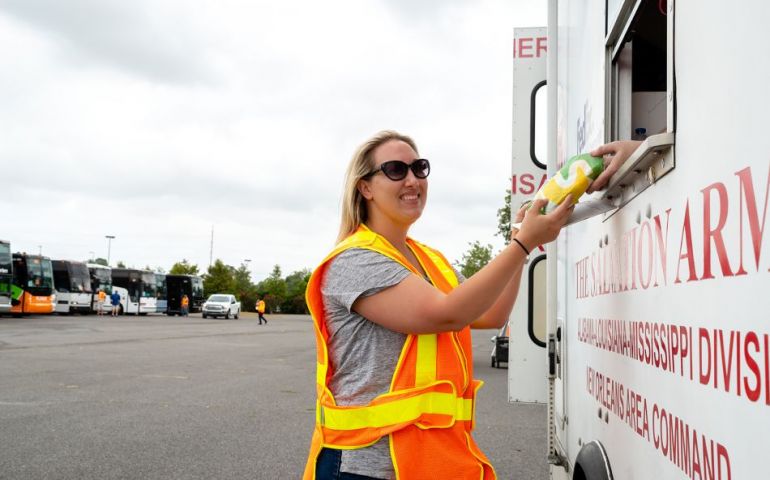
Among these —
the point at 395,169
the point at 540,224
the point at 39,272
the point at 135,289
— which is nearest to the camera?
the point at 540,224

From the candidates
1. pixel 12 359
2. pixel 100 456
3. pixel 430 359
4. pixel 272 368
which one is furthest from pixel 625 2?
pixel 12 359

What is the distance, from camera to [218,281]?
3024 inches

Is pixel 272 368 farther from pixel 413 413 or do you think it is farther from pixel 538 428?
pixel 413 413

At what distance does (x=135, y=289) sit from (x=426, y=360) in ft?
147

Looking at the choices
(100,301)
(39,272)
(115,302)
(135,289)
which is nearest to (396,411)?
(39,272)

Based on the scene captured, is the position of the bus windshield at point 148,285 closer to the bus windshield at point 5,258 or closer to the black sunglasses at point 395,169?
the bus windshield at point 5,258

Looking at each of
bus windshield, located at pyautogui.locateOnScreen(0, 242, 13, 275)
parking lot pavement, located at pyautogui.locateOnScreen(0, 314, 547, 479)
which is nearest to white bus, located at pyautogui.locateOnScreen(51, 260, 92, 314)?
bus windshield, located at pyautogui.locateOnScreen(0, 242, 13, 275)

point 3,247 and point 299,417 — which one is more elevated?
point 3,247

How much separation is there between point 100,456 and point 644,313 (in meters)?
5.54

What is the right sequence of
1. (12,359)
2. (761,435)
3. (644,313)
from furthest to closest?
1. (12,359)
2. (644,313)
3. (761,435)

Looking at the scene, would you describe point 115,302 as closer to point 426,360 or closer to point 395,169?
point 395,169

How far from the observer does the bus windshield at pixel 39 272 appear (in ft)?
106

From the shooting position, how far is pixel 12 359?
13.5 meters

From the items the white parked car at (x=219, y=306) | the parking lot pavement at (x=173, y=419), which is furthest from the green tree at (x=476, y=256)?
the parking lot pavement at (x=173, y=419)
